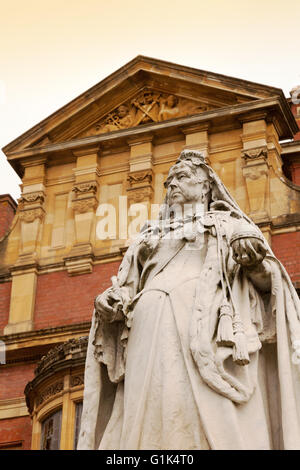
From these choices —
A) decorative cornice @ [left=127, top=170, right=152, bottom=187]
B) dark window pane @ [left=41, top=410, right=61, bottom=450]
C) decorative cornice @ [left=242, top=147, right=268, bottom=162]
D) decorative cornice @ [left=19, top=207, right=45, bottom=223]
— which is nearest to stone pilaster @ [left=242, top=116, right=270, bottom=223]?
decorative cornice @ [left=242, top=147, right=268, bottom=162]

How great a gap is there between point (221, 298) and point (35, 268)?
16518 millimetres

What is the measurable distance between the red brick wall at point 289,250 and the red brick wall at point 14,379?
532 cm

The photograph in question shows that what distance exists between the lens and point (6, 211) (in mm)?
26750

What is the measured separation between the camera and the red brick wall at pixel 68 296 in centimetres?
2275

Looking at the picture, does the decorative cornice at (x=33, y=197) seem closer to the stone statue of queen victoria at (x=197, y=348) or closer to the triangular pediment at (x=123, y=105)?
the triangular pediment at (x=123, y=105)

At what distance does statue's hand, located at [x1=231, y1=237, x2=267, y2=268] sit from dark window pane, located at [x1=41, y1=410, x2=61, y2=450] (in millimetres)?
13628

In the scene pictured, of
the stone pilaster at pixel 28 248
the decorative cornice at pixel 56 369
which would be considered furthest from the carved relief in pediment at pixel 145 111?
the decorative cornice at pixel 56 369

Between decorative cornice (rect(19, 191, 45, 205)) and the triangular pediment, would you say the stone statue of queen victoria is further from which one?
the triangular pediment

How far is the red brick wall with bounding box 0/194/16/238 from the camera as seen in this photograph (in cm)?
2664

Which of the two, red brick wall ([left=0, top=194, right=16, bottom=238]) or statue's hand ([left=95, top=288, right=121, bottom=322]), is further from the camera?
red brick wall ([left=0, top=194, right=16, bottom=238])

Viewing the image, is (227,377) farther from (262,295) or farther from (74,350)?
(74,350)

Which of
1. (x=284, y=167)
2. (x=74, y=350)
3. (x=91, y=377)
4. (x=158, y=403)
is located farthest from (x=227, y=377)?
(x=284, y=167)

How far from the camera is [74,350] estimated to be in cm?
2048

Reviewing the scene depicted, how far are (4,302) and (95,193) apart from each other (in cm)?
296
